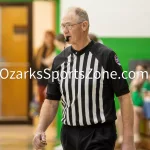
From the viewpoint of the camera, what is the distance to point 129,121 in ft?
10.0

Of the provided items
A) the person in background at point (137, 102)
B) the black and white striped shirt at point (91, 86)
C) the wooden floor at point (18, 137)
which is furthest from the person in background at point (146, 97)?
the black and white striped shirt at point (91, 86)

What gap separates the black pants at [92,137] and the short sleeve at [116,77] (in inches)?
8.7

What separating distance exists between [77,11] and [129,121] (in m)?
0.72

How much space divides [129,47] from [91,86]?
5.42 metres

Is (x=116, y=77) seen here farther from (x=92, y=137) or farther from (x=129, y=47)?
(x=129, y=47)

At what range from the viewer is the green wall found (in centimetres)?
837

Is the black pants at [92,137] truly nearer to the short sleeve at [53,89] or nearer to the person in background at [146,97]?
the short sleeve at [53,89]


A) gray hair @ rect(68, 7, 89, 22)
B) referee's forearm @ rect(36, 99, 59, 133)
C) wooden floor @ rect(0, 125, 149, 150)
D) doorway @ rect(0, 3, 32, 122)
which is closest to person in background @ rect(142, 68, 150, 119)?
wooden floor @ rect(0, 125, 149, 150)

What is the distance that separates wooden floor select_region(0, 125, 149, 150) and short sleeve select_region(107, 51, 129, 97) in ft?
15.8

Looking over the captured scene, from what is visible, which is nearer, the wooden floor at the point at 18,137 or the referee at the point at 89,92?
the referee at the point at 89,92

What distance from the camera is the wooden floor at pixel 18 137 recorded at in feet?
26.6

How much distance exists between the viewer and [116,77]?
310 cm

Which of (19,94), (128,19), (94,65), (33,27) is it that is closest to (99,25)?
(128,19)

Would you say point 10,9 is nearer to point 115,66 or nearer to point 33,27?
point 33,27
